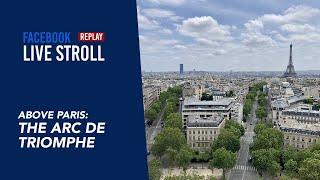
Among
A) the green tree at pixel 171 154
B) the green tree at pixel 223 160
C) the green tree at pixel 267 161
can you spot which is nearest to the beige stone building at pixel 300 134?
the green tree at pixel 267 161

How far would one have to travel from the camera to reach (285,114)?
7519cm

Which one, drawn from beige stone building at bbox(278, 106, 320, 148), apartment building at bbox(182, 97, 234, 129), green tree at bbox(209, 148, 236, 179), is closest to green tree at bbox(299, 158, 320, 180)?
green tree at bbox(209, 148, 236, 179)

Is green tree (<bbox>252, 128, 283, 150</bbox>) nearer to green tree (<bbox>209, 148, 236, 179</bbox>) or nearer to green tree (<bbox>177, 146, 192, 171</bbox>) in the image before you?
green tree (<bbox>209, 148, 236, 179</bbox>)

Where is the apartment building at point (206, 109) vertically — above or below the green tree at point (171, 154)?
above

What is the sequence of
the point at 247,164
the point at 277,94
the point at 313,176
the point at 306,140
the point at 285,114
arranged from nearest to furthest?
the point at 313,176, the point at 247,164, the point at 306,140, the point at 285,114, the point at 277,94

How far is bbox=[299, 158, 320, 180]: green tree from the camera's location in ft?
129

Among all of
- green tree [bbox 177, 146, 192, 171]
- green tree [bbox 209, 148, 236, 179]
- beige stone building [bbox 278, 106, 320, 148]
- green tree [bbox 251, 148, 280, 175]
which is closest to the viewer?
green tree [bbox 251, 148, 280, 175]

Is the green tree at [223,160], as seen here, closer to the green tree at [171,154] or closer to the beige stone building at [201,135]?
the green tree at [171,154]

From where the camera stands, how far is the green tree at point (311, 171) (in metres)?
39.5

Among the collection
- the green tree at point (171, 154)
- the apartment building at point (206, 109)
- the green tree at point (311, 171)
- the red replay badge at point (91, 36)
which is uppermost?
the red replay badge at point (91, 36)

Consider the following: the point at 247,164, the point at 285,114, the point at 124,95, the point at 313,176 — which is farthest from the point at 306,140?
the point at 124,95

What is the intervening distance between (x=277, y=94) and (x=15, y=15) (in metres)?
111

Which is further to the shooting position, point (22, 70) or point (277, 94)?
point (277, 94)

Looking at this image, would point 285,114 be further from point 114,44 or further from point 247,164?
point 114,44
